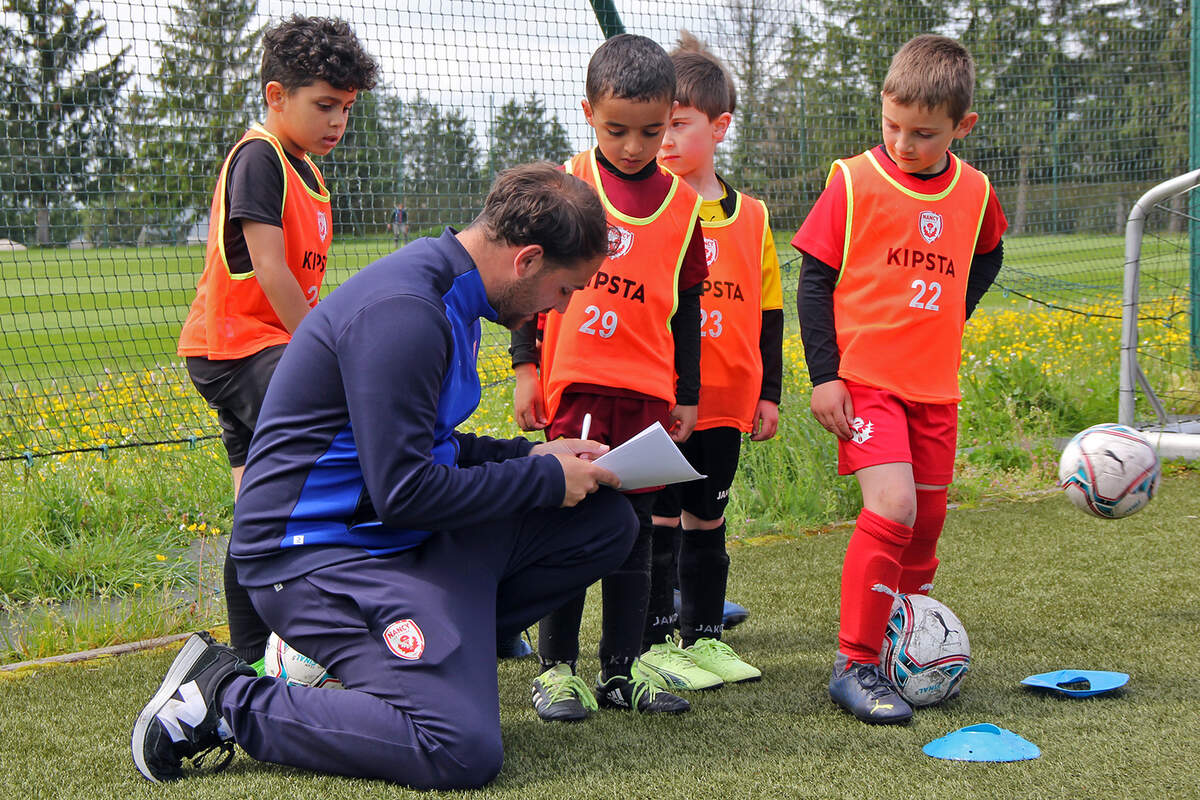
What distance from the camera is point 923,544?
10.2 feet

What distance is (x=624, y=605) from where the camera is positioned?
9.27ft

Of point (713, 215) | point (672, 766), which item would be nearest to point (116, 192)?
point (713, 215)

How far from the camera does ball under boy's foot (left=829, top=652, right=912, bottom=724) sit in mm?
2646

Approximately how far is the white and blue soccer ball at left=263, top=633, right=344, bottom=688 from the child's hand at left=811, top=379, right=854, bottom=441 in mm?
1408

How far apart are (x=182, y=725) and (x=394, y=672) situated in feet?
1.50

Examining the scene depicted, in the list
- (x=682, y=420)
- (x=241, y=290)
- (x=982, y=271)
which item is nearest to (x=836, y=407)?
(x=682, y=420)

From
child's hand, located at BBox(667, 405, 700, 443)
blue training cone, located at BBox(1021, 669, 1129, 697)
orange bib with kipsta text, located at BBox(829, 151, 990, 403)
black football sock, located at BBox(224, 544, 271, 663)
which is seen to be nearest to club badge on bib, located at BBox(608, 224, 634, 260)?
child's hand, located at BBox(667, 405, 700, 443)

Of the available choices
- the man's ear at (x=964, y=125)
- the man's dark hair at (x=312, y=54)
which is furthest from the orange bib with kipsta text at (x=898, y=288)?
the man's dark hair at (x=312, y=54)

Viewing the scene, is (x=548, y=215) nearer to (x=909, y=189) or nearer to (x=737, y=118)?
(x=909, y=189)

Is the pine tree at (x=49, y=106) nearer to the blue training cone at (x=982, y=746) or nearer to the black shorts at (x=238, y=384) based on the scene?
the black shorts at (x=238, y=384)

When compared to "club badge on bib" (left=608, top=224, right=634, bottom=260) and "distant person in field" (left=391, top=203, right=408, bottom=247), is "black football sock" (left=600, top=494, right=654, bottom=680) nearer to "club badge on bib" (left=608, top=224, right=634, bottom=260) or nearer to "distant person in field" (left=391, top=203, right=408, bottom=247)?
"club badge on bib" (left=608, top=224, right=634, bottom=260)

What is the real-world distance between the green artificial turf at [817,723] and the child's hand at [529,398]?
743 mm

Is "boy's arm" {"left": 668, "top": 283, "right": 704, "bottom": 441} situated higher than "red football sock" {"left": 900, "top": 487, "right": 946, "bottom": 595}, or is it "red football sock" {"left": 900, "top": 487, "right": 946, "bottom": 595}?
"boy's arm" {"left": 668, "top": 283, "right": 704, "bottom": 441}

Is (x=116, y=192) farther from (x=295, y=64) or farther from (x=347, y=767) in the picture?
(x=347, y=767)
